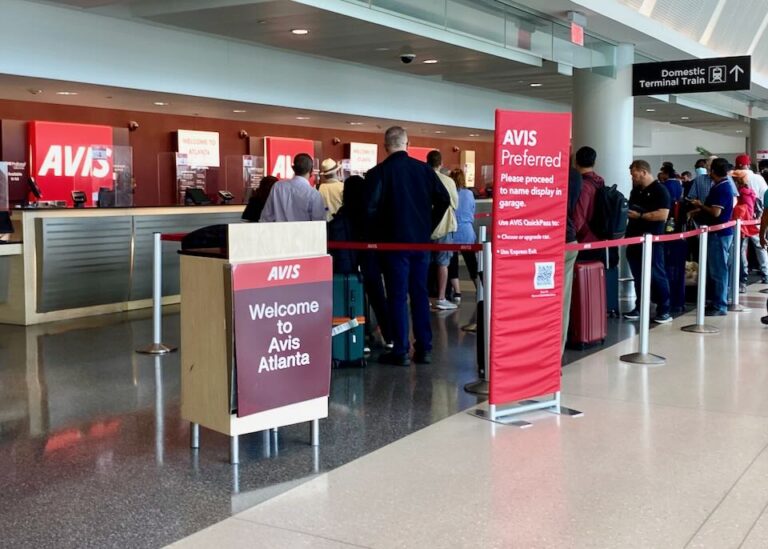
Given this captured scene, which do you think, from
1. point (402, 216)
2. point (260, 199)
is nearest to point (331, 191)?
point (260, 199)

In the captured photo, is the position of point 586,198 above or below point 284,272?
above

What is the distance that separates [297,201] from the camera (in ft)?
24.3

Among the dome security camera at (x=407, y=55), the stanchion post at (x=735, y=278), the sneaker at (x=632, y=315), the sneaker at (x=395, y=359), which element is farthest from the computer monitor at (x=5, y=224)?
the stanchion post at (x=735, y=278)

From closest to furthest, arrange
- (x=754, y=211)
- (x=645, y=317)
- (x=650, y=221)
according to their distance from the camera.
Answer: (x=645, y=317) → (x=650, y=221) → (x=754, y=211)

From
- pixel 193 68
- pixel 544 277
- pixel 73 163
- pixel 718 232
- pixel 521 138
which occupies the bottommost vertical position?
pixel 544 277

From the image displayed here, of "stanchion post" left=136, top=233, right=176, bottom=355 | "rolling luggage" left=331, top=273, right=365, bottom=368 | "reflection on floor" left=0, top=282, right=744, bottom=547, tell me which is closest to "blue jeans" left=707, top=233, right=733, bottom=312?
"reflection on floor" left=0, top=282, right=744, bottom=547

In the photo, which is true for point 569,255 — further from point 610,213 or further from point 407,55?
point 407,55

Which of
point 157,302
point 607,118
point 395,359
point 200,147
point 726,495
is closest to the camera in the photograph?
point 726,495

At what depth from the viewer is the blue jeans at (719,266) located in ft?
30.7

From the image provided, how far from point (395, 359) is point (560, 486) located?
114 inches

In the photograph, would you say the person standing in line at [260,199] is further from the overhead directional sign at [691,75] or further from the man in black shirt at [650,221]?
the overhead directional sign at [691,75]

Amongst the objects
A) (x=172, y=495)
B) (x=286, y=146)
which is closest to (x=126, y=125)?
(x=286, y=146)

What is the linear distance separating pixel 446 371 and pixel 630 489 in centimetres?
271

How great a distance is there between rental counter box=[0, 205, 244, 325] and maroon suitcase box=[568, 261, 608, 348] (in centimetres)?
483
